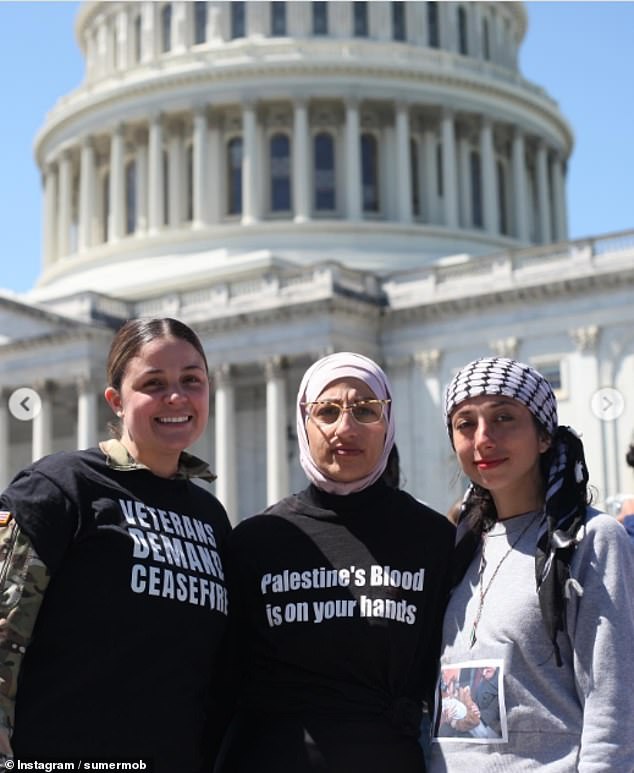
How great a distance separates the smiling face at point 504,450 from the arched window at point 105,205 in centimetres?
6782

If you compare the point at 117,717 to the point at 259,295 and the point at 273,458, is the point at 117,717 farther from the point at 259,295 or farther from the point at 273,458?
the point at 259,295

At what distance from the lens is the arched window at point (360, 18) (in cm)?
7031

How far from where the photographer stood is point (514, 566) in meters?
5.63

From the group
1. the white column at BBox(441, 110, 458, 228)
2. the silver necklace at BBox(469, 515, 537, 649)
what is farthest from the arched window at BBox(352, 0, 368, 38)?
the silver necklace at BBox(469, 515, 537, 649)

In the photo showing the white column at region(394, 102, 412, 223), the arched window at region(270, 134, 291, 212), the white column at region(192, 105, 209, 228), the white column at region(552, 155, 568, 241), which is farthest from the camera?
the white column at region(552, 155, 568, 241)

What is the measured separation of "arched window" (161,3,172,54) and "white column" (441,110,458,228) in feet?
53.2

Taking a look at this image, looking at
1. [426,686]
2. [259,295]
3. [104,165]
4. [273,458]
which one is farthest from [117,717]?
[104,165]

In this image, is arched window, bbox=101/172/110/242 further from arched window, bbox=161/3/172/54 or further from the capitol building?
arched window, bbox=161/3/172/54

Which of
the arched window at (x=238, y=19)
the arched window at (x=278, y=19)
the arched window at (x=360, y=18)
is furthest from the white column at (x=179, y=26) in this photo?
the arched window at (x=360, y=18)

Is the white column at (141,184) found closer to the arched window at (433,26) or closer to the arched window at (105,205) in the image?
the arched window at (105,205)

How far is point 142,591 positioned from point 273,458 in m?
44.2

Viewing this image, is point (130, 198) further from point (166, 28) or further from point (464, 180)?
point (464, 180)

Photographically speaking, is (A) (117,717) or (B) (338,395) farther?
(B) (338,395)

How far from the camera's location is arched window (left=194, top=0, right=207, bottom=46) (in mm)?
71750
